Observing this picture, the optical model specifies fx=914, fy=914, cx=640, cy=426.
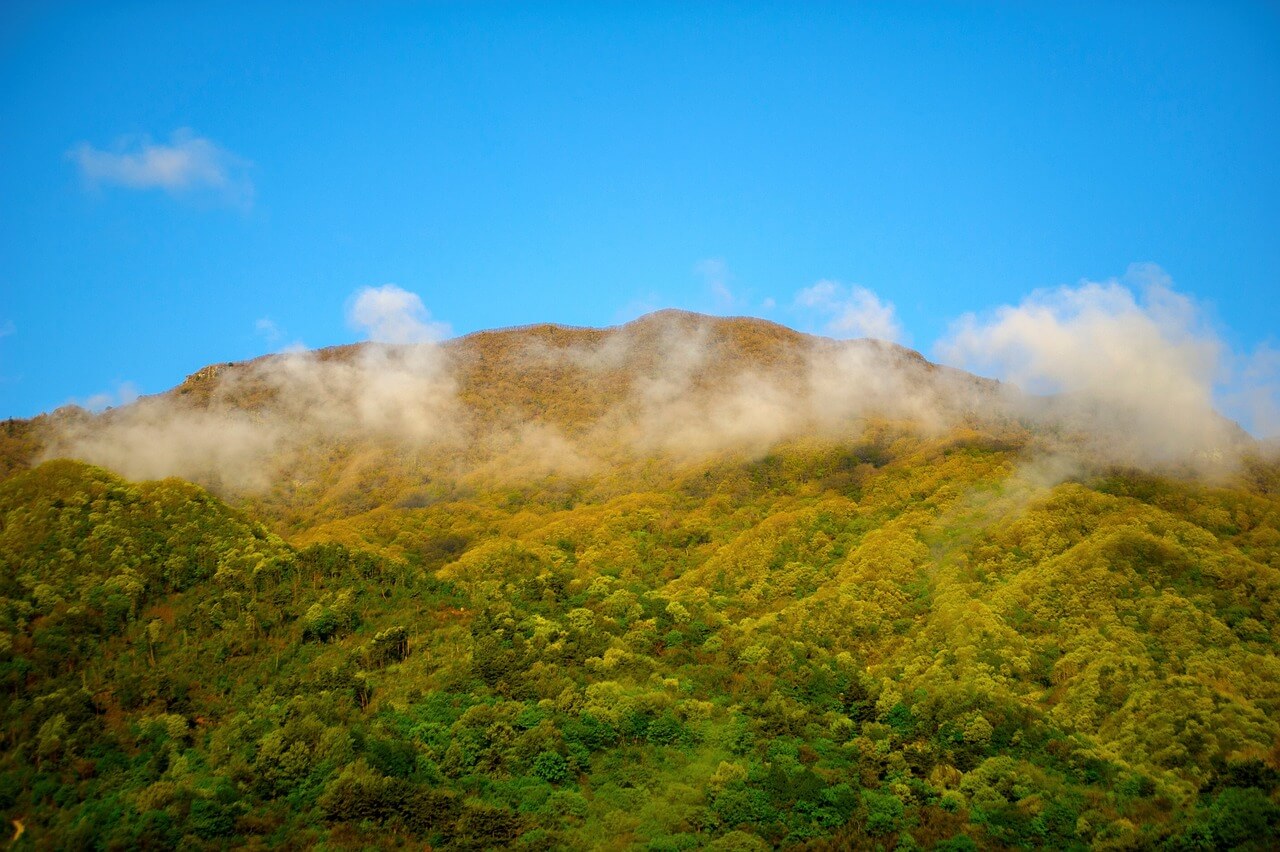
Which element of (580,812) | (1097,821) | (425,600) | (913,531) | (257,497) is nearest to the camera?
(1097,821)

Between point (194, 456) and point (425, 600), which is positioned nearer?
point (425, 600)

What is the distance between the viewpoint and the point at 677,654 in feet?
268

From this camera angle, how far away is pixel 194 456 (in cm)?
12950

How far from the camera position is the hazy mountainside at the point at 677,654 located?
6044cm

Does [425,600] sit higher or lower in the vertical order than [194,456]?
lower

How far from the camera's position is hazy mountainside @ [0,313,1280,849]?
2379 inches

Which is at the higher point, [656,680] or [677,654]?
[677,654]

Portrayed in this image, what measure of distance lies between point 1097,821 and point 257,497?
341 ft

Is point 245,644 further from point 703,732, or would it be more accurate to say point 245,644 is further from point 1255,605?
point 1255,605

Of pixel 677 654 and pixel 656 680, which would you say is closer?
pixel 656 680

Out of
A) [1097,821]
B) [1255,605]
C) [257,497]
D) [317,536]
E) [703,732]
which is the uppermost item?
[257,497]

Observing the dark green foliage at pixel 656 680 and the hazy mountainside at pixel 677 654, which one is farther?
the hazy mountainside at pixel 677 654

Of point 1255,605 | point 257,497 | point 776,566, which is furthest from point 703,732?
point 257,497

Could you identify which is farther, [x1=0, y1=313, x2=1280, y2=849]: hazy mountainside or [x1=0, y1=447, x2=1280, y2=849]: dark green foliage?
[x1=0, y1=313, x2=1280, y2=849]: hazy mountainside
